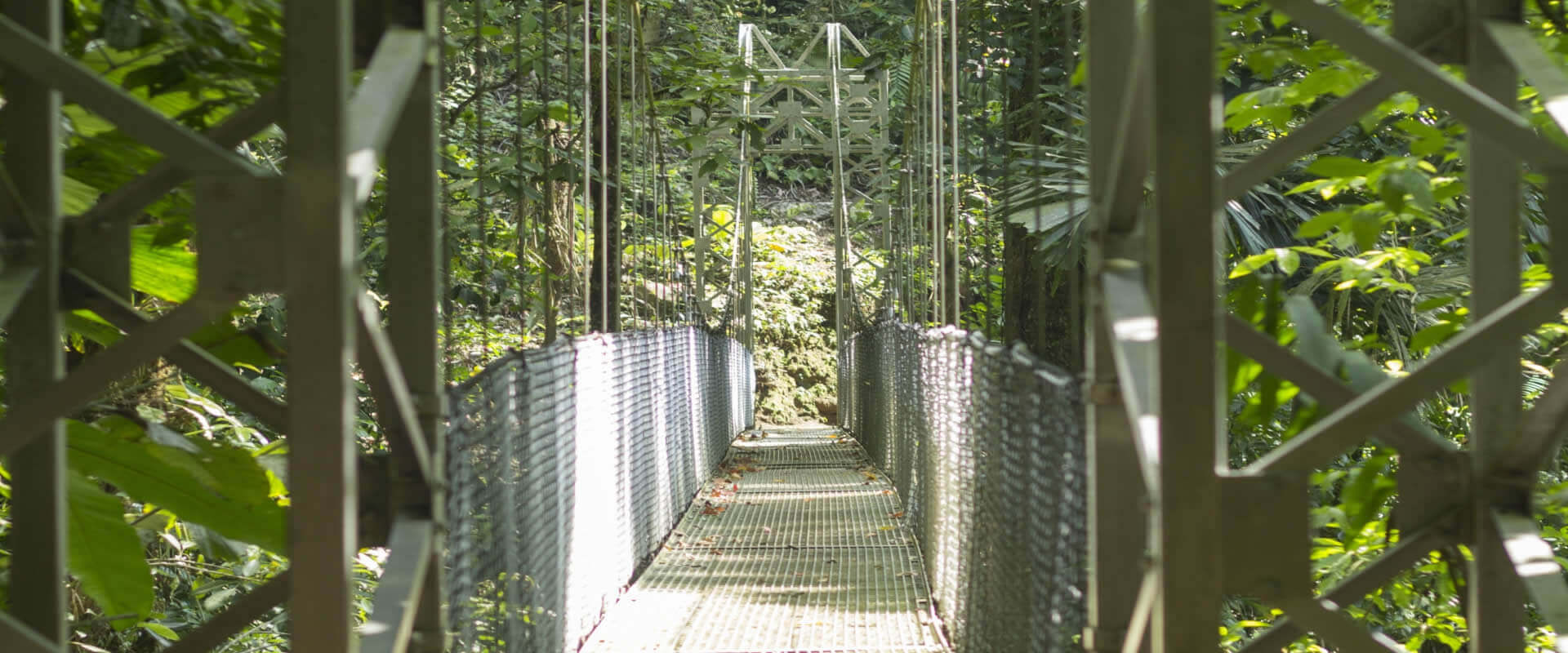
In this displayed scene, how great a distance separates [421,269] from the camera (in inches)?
77.2

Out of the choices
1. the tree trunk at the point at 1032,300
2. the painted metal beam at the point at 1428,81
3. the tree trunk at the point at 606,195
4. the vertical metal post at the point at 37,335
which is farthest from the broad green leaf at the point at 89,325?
the tree trunk at the point at 1032,300

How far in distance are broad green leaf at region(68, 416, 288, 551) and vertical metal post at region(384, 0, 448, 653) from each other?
0.24 metres

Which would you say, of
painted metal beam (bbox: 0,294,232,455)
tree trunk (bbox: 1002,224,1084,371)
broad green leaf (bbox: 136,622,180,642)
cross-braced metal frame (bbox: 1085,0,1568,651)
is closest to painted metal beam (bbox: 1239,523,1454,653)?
cross-braced metal frame (bbox: 1085,0,1568,651)

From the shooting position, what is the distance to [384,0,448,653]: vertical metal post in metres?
1.95

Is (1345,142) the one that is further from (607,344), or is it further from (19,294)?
(19,294)

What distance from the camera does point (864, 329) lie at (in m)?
12.6

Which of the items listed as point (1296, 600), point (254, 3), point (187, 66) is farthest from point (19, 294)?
point (1296, 600)

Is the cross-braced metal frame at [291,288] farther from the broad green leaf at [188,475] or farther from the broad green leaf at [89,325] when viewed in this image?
the broad green leaf at [89,325]

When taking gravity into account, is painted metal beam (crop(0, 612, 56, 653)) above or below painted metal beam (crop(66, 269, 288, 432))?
below

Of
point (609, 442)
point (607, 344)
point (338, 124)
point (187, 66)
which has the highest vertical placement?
point (187, 66)

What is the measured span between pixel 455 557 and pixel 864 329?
10.4 m

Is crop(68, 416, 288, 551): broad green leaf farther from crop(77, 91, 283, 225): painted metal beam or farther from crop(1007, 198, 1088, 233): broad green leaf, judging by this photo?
crop(1007, 198, 1088, 233): broad green leaf

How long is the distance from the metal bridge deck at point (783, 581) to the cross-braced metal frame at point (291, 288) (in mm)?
2315

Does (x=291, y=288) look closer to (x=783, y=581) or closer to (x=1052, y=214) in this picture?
(x=1052, y=214)
